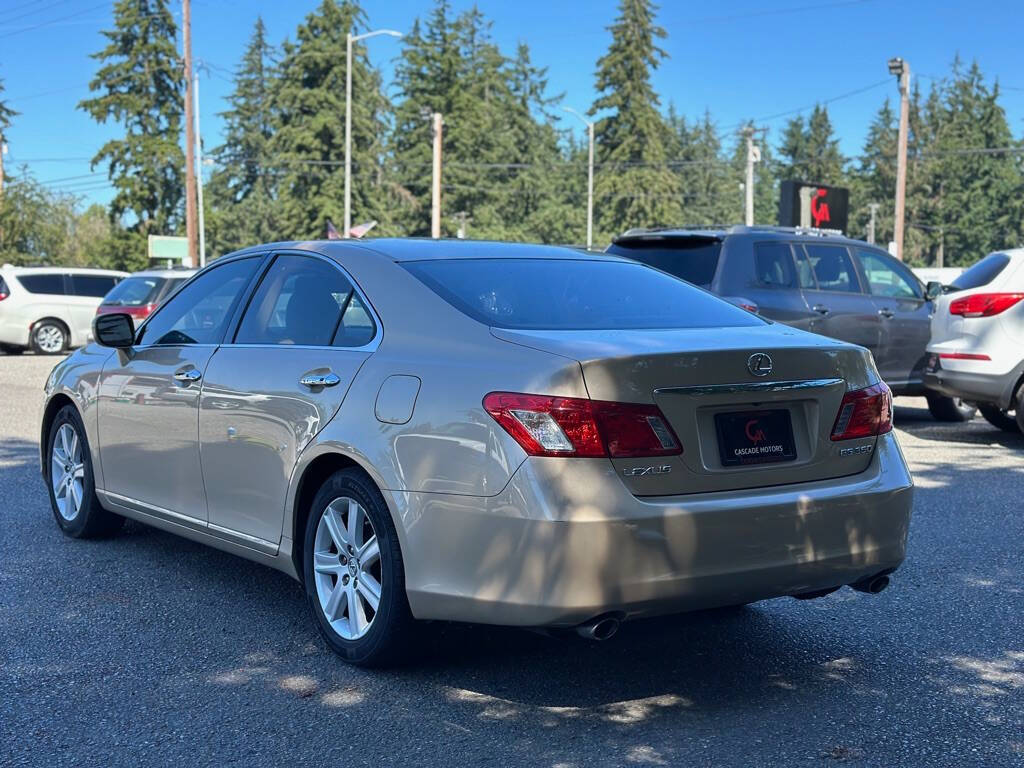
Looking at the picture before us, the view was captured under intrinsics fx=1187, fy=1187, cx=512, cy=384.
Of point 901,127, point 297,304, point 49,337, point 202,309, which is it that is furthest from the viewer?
point 901,127

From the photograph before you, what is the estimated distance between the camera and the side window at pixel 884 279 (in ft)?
38.8

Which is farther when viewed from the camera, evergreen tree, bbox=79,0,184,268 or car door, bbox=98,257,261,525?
evergreen tree, bbox=79,0,184,268

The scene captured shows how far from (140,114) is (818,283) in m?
57.0

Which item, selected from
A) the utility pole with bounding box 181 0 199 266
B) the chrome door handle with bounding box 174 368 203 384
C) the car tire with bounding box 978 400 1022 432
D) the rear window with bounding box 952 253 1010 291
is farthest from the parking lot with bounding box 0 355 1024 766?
the utility pole with bounding box 181 0 199 266

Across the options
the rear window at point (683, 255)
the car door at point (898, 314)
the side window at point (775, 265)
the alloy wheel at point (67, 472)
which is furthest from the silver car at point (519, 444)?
the car door at point (898, 314)

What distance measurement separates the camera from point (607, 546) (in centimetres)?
355

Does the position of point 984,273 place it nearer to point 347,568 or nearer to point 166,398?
point 166,398

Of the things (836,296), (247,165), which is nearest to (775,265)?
(836,296)

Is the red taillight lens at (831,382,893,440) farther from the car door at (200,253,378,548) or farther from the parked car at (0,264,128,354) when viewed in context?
the parked car at (0,264,128,354)

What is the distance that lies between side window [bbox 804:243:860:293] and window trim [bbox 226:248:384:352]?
24.5ft

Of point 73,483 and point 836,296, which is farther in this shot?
point 836,296

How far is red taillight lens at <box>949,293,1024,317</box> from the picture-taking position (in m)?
10.1

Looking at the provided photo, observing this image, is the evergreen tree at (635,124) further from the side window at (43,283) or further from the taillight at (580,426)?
the taillight at (580,426)

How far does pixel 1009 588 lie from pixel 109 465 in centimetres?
435
